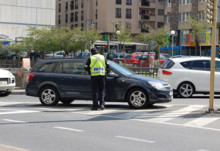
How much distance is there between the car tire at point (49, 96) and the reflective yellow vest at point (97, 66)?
1.77 metres

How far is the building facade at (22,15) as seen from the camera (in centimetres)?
6462

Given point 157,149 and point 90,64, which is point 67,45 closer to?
point 90,64

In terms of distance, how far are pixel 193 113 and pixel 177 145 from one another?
16.4 feet

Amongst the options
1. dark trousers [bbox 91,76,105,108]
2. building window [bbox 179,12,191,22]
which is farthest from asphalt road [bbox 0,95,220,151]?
building window [bbox 179,12,191,22]

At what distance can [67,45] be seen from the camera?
48688 millimetres

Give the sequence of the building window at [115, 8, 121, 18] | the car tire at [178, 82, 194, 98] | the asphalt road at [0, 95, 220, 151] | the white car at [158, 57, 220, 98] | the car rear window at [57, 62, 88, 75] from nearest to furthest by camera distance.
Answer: the asphalt road at [0, 95, 220, 151], the car rear window at [57, 62, 88, 75], the white car at [158, 57, 220, 98], the car tire at [178, 82, 194, 98], the building window at [115, 8, 121, 18]

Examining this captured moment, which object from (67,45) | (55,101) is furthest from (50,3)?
(55,101)

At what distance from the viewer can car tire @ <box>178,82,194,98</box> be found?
19.5 meters

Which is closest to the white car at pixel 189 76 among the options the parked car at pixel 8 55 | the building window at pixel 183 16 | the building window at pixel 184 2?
the parked car at pixel 8 55

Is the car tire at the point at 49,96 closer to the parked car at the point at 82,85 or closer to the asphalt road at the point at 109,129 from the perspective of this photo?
the parked car at the point at 82,85

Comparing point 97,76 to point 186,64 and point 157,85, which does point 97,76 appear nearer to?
point 157,85

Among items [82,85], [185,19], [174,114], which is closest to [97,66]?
[82,85]

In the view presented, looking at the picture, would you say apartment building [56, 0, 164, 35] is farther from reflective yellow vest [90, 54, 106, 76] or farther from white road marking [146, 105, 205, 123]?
reflective yellow vest [90, 54, 106, 76]

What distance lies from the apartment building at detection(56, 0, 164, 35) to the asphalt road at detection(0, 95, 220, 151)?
3001 inches
